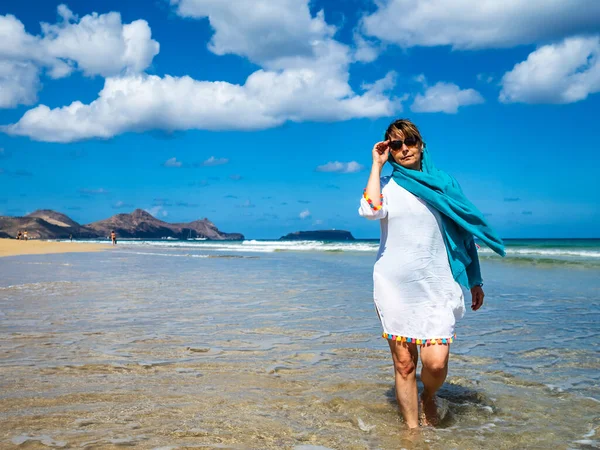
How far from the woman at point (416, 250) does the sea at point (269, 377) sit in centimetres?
58

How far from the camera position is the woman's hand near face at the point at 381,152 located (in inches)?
141

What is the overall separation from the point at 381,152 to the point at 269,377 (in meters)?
2.37

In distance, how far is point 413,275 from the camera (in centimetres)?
347

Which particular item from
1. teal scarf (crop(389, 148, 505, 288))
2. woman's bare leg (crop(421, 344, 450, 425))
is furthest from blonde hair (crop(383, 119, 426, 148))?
woman's bare leg (crop(421, 344, 450, 425))

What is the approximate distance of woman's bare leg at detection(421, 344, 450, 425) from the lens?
3438 millimetres

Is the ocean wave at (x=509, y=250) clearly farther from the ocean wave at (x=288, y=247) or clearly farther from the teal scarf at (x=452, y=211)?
the teal scarf at (x=452, y=211)

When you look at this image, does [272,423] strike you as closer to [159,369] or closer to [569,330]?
[159,369]

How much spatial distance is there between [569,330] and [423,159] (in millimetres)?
4707

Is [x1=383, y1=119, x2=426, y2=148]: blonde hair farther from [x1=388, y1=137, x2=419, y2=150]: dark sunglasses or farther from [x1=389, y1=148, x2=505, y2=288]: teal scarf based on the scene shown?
[x1=389, y1=148, x2=505, y2=288]: teal scarf

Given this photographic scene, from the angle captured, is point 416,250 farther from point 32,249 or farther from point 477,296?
point 32,249

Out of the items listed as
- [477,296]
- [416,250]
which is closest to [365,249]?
[477,296]

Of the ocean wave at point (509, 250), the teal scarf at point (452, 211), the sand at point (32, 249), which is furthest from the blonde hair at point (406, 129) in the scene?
the sand at point (32, 249)

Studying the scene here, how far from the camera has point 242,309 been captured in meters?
8.59

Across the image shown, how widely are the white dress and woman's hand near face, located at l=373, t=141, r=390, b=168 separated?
17cm
